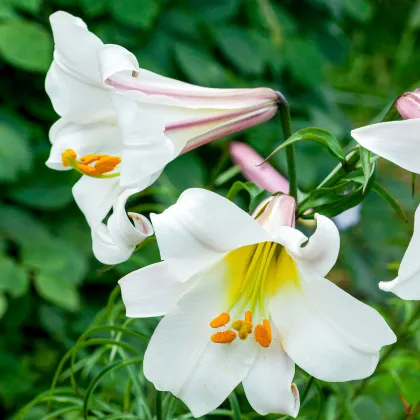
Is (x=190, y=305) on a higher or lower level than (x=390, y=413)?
higher

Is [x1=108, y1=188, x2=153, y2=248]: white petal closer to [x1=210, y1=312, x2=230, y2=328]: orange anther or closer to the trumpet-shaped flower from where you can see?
[x1=210, y1=312, x2=230, y2=328]: orange anther

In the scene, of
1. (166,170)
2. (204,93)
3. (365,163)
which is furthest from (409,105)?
(166,170)

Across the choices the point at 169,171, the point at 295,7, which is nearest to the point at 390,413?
the point at 169,171

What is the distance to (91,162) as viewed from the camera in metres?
0.69

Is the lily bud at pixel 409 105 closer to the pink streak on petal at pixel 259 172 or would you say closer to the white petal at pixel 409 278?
the white petal at pixel 409 278

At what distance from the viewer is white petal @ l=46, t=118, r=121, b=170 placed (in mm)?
734

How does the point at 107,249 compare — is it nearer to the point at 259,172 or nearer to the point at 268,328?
the point at 268,328

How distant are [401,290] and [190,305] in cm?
17

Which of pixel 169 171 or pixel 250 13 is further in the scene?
pixel 250 13

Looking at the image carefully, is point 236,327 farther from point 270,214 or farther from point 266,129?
point 266,129

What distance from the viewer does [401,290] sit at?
0.53m

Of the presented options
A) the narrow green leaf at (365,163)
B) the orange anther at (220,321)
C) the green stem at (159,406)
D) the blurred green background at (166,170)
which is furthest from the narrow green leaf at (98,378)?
the blurred green background at (166,170)

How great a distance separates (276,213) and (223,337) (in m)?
0.10

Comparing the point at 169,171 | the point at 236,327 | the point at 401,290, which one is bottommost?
the point at 169,171
